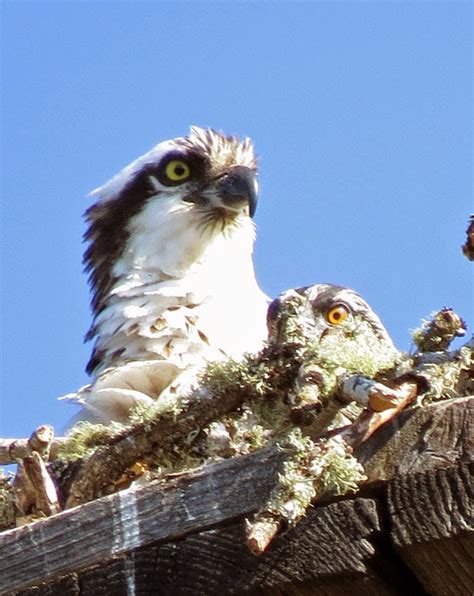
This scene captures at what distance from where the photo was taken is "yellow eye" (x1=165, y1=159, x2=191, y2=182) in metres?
6.75

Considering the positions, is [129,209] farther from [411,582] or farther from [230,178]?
[411,582]

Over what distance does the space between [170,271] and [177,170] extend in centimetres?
84

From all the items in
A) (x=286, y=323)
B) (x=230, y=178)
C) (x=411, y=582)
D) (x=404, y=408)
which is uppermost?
(x=230, y=178)

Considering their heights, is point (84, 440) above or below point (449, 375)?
above

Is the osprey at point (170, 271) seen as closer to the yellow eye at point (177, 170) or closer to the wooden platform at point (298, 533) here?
the yellow eye at point (177, 170)

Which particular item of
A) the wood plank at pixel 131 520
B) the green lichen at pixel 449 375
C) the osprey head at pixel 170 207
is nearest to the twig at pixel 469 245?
the green lichen at pixel 449 375

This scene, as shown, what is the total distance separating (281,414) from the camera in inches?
125

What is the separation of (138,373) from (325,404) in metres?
2.16

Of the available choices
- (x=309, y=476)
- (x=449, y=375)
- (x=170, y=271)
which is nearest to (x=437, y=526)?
(x=309, y=476)

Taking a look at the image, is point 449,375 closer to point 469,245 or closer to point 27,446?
point 469,245

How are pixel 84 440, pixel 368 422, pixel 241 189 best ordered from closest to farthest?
pixel 368 422 → pixel 84 440 → pixel 241 189

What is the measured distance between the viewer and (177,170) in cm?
678

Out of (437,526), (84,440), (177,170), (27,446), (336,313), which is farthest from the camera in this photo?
(177,170)

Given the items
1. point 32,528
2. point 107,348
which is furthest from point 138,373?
point 32,528
